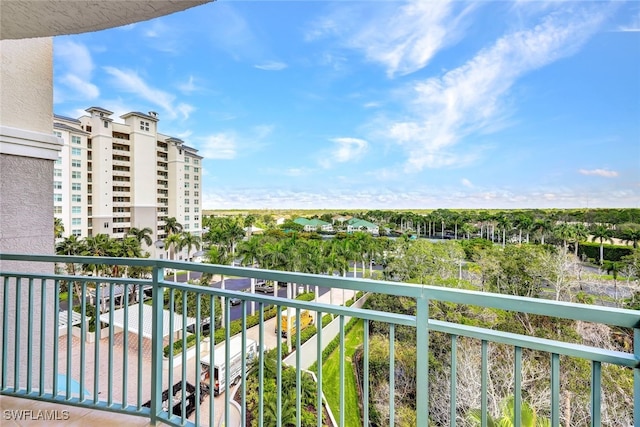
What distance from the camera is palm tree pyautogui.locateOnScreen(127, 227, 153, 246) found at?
15.3 meters

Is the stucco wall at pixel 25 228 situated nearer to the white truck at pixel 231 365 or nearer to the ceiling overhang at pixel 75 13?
the ceiling overhang at pixel 75 13

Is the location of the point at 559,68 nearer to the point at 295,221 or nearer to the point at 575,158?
the point at 575,158

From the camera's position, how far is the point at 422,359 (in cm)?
99

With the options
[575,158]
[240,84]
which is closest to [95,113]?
[240,84]

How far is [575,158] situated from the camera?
18.6m

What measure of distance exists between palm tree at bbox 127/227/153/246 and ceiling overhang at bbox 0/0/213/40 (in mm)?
15843

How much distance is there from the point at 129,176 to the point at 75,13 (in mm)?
17648

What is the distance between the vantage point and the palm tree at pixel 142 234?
50.1 feet

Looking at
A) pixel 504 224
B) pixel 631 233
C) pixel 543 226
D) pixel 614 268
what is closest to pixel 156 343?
pixel 614 268

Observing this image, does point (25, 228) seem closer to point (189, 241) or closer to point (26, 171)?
point (26, 171)

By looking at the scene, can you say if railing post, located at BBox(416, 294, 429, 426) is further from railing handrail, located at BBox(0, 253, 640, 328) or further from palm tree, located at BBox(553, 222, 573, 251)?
palm tree, located at BBox(553, 222, 573, 251)

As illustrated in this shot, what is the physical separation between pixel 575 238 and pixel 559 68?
35.3 feet

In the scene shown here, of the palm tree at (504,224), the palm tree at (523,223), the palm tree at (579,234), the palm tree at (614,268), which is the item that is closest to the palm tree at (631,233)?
the palm tree at (614,268)

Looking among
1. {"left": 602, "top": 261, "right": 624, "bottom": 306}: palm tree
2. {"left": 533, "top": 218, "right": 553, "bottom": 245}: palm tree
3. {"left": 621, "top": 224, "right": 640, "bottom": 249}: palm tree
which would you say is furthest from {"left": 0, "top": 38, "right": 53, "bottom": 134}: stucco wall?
{"left": 533, "top": 218, "right": 553, "bottom": 245}: palm tree
